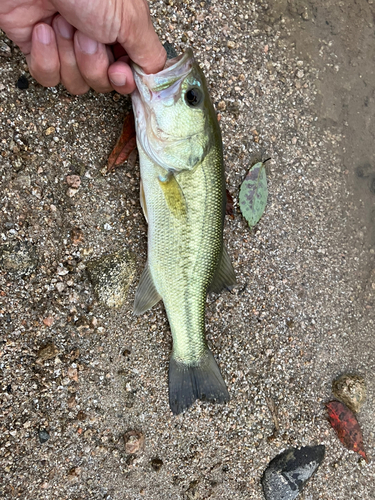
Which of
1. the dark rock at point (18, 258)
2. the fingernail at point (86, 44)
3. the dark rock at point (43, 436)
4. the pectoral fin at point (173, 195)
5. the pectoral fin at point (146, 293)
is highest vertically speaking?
the fingernail at point (86, 44)

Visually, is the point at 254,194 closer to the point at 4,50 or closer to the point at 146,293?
the point at 146,293

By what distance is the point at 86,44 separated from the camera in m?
2.08

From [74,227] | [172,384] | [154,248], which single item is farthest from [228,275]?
[74,227]

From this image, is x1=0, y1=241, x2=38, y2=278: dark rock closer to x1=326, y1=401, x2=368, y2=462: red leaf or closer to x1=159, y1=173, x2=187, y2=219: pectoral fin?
x1=159, y1=173, x2=187, y2=219: pectoral fin

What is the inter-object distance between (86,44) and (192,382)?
223cm

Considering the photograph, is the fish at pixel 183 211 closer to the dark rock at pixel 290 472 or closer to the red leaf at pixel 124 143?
the red leaf at pixel 124 143

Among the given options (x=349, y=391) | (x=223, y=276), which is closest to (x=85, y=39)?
(x=223, y=276)

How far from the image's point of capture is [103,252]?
2.58m

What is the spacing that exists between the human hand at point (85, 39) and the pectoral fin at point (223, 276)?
4.09 ft

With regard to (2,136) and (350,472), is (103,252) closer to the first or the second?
(2,136)

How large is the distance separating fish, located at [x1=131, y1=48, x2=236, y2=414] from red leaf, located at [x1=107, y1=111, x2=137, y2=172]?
0.67ft

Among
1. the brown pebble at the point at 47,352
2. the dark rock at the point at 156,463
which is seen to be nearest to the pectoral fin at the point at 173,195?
the brown pebble at the point at 47,352

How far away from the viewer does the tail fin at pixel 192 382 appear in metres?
2.62

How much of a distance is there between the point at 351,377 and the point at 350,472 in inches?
32.1
